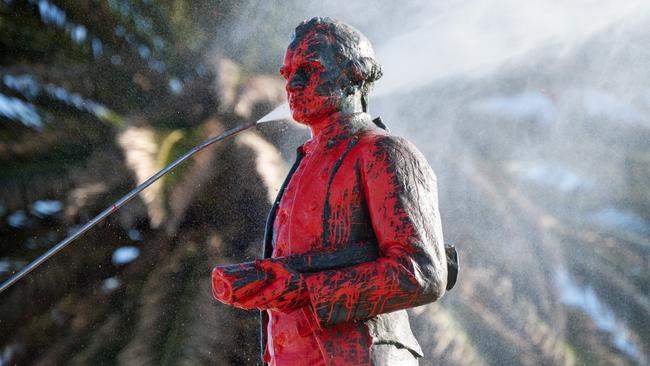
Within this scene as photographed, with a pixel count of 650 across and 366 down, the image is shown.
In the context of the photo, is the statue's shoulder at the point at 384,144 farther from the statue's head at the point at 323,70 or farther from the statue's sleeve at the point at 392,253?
the statue's head at the point at 323,70

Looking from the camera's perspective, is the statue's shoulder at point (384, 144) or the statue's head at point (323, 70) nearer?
the statue's shoulder at point (384, 144)

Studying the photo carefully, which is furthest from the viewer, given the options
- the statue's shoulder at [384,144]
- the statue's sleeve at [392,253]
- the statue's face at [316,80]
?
the statue's face at [316,80]

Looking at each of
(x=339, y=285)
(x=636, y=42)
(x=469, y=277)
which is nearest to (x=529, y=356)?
(x=469, y=277)

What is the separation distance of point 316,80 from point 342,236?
607 mm

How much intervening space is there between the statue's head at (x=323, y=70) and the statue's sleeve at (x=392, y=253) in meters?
0.31

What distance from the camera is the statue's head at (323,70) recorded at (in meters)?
3.15

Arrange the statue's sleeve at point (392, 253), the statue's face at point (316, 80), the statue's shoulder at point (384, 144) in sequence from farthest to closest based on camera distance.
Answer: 1. the statue's face at point (316, 80)
2. the statue's shoulder at point (384, 144)
3. the statue's sleeve at point (392, 253)

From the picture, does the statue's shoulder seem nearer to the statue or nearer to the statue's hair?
the statue

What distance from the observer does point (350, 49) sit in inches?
126

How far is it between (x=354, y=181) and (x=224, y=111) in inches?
193

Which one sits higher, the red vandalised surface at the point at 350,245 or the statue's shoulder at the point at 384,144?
the statue's shoulder at the point at 384,144

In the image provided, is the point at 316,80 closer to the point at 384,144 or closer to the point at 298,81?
the point at 298,81

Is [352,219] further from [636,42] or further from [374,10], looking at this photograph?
[636,42]

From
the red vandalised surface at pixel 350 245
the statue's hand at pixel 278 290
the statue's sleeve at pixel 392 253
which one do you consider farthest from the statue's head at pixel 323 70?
the statue's hand at pixel 278 290
